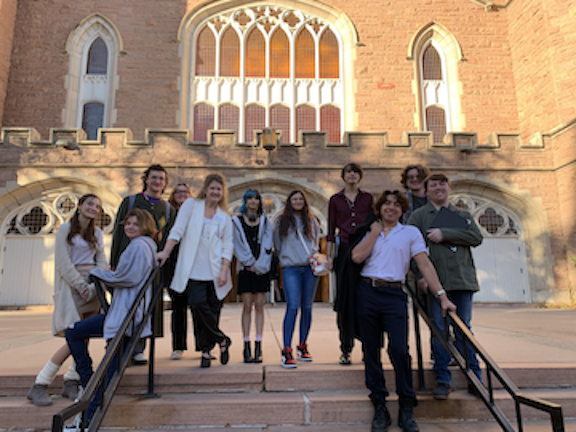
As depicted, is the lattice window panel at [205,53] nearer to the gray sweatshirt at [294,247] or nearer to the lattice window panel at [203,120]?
the lattice window panel at [203,120]

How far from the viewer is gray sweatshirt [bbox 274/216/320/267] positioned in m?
3.58

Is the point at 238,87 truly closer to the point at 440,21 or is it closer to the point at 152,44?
the point at 152,44

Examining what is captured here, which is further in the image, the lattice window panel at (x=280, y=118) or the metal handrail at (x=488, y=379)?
the lattice window panel at (x=280, y=118)

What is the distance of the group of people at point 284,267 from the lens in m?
2.75

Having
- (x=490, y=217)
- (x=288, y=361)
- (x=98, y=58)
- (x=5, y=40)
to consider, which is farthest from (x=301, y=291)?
(x=5, y=40)

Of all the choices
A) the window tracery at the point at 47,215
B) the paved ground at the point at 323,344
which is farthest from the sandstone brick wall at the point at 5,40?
the paved ground at the point at 323,344

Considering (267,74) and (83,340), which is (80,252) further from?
(267,74)

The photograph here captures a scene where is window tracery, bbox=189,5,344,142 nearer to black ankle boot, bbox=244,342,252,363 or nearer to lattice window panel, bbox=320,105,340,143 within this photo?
lattice window panel, bbox=320,105,340,143

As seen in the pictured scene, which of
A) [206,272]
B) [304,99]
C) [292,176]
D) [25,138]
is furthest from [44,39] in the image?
[206,272]

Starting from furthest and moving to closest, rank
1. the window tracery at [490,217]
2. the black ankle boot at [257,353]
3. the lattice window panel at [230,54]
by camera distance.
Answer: the lattice window panel at [230,54] → the window tracery at [490,217] → the black ankle boot at [257,353]

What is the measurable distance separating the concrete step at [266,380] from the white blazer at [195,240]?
661 mm

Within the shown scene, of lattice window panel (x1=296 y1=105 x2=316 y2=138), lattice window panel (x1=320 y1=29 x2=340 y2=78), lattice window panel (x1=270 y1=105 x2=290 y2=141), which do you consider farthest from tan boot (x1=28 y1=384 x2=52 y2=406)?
lattice window panel (x1=320 y1=29 x2=340 y2=78)

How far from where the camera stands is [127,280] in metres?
2.87

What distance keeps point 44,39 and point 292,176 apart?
1042 cm
